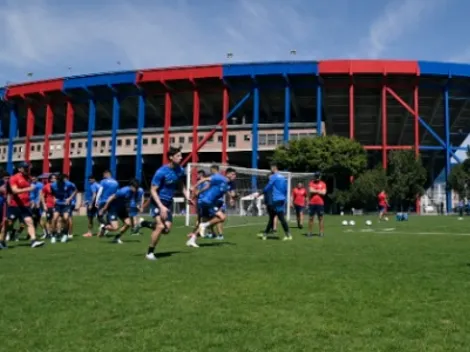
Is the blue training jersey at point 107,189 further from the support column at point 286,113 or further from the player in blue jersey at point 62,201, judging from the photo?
the support column at point 286,113

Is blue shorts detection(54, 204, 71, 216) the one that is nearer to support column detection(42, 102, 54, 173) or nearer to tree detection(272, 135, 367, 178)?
tree detection(272, 135, 367, 178)

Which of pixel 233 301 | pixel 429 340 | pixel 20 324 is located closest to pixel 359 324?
pixel 429 340

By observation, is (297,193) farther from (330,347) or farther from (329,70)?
(329,70)

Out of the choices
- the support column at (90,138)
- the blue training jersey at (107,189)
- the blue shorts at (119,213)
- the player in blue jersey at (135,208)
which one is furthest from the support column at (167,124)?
the blue shorts at (119,213)

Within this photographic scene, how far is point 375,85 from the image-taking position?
179 feet

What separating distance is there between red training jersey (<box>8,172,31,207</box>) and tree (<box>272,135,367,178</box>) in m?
37.3

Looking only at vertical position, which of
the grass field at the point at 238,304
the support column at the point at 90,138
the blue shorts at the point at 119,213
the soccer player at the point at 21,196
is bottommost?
the grass field at the point at 238,304

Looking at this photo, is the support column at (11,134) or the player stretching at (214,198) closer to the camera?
the player stretching at (214,198)

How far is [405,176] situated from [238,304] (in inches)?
1812

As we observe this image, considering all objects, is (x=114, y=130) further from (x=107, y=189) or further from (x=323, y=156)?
(x=107, y=189)

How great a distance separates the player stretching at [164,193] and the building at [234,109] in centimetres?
4637

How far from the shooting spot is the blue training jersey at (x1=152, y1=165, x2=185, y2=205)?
851 cm

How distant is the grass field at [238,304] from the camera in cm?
362

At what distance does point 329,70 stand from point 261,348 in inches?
2041
